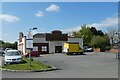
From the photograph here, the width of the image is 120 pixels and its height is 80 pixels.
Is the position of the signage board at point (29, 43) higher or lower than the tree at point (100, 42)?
lower

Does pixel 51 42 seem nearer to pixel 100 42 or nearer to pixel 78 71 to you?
pixel 100 42

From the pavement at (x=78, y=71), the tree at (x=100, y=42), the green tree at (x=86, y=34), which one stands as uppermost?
the green tree at (x=86, y=34)

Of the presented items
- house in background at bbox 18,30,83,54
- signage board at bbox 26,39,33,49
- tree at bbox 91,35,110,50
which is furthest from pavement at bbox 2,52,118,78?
tree at bbox 91,35,110,50

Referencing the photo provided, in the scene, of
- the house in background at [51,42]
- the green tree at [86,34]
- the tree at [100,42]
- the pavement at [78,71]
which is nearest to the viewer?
the pavement at [78,71]

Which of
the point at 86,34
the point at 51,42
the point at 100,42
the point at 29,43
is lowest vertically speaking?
the point at 29,43

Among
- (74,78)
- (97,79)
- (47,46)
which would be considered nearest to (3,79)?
(74,78)

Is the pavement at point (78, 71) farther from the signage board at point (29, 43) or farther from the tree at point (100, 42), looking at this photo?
the tree at point (100, 42)

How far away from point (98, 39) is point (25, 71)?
71872 mm

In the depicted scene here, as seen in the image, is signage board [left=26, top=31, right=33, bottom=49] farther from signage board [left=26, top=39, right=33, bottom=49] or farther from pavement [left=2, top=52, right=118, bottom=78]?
pavement [left=2, top=52, right=118, bottom=78]

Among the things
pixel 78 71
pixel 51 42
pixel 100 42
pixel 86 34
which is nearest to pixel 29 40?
pixel 78 71

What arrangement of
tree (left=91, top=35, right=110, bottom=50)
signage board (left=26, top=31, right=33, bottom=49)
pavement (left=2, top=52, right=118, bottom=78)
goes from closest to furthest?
pavement (left=2, top=52, right=118, bottom=78) < signage board (left=26, top=31, right=33, bottom=49) < tree (left=91, top=35, right=110, bottom=50)

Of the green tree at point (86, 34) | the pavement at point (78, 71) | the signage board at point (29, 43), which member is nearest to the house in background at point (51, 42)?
the green tree at point (86, 34)

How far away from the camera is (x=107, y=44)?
299ft

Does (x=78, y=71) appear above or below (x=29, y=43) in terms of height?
below
